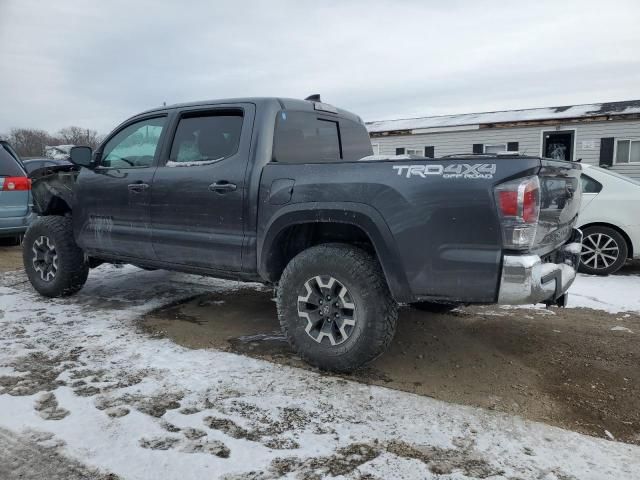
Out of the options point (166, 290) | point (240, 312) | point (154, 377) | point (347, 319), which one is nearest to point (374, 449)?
point (347, 319)

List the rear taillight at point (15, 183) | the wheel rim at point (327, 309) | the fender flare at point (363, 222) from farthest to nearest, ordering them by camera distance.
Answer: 1. the rear taillight at point (15, 183)
2. the wheel rim at point (327, 309)
3. the fender flare at point (363, 222)

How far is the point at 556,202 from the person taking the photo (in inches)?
122

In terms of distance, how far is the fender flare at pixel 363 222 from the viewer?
120 inches

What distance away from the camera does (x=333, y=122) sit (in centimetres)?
446

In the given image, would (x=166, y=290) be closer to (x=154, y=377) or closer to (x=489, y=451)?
(x=154, y=377)

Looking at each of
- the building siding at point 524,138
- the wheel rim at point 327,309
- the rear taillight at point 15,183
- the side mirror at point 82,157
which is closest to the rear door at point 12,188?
the rear taillight at point 15,183

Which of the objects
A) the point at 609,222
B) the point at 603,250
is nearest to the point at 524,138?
the point at 609,222

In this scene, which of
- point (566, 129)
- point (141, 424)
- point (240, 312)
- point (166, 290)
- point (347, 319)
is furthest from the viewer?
point (566, 129)

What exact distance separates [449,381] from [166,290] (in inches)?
142

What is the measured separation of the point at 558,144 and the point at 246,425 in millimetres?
16137

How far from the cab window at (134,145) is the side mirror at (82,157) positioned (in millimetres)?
120

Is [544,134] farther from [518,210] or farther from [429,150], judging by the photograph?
[518,210]

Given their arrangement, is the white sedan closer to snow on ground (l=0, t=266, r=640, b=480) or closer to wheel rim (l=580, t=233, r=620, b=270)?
wheel rim (l=580, t=233, r=620, b=270)

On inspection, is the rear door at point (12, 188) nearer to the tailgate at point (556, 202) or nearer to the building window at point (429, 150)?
the tailgate at point (556, 202)
